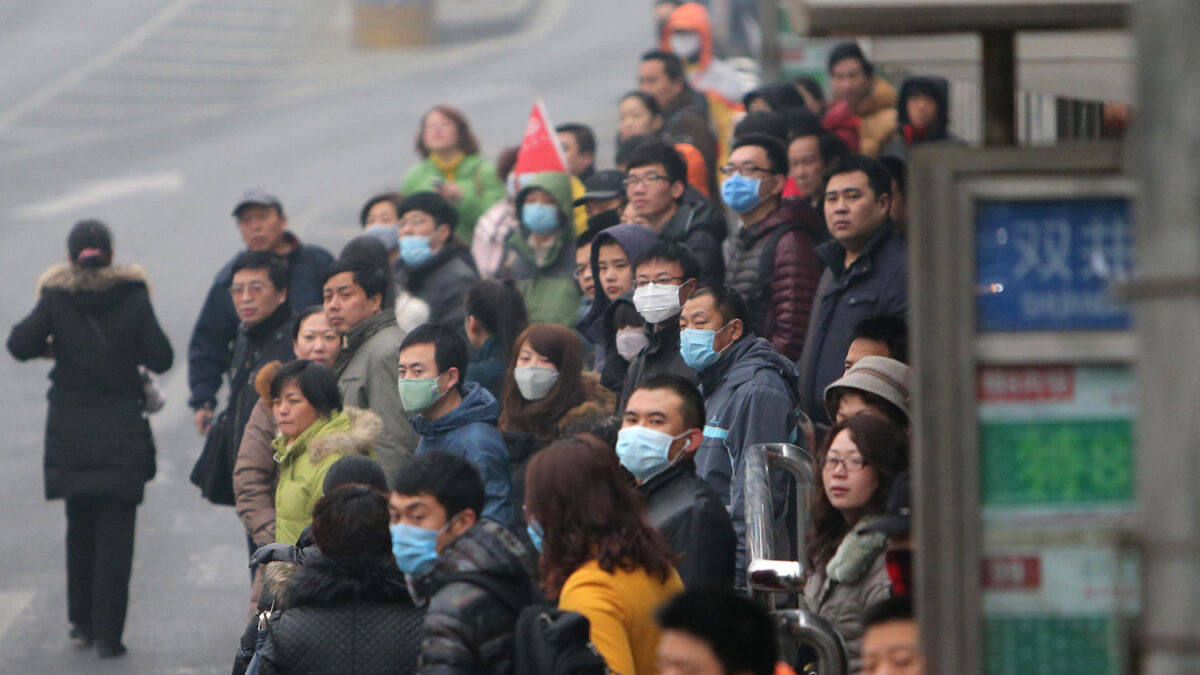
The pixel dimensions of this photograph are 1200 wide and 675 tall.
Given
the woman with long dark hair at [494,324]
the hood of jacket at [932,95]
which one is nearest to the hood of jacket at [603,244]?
the woman with long dark hair at [494,324]

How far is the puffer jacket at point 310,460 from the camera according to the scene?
251 inches

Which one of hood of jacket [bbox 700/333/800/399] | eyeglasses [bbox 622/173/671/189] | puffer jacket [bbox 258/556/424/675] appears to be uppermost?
eyeglasses [bbox 622/173/671/189]

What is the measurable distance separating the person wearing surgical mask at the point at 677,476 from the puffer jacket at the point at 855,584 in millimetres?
368

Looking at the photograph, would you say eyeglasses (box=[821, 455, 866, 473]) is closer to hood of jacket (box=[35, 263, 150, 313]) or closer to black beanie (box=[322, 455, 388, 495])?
black beanie (box=[322, 455, 388, 495])

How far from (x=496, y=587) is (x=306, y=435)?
2553mm

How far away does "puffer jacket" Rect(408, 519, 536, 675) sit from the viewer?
408 centimetres

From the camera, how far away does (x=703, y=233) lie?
8.52m

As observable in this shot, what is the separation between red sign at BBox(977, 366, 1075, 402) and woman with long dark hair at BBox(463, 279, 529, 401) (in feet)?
16.3

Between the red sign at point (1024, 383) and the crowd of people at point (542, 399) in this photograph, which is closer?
the red sign at point (1024, 383)

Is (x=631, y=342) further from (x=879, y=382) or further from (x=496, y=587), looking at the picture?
(x=496, y=587)

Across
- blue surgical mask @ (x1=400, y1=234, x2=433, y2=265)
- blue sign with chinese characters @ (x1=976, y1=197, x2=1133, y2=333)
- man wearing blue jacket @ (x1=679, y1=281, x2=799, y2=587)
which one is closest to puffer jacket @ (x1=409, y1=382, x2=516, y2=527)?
man wearing blue jacket @ (x1=679, y1=281, x2=799, y2=587)

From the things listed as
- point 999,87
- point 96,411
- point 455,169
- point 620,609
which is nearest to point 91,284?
point 96,411

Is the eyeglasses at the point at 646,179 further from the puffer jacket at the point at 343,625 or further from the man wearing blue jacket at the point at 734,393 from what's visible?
the puffer jacket at the point at 343,625

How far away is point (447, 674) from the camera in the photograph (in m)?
4.07
